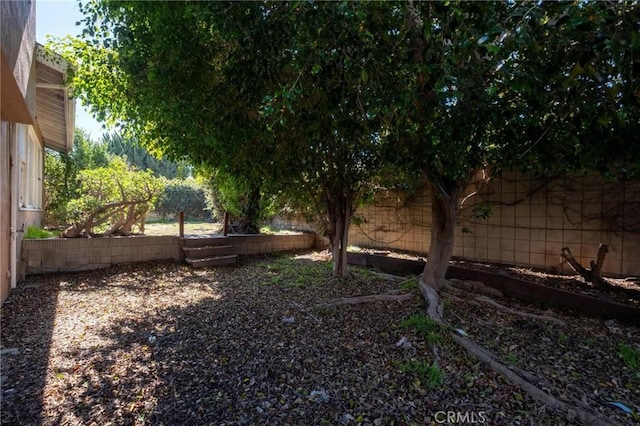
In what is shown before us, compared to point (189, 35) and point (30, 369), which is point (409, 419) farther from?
point (189, 35)

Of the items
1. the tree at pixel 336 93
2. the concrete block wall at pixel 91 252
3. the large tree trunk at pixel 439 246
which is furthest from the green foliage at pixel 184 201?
the large tree trunk at pixel 439 246

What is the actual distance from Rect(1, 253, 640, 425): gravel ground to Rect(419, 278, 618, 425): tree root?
0.20ft

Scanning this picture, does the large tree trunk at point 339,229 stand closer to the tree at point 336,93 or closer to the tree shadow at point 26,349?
the tree at point 336,93

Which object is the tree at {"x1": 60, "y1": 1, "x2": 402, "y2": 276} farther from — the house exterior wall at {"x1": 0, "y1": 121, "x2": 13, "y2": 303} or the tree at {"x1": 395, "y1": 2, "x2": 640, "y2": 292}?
the house exterior wall at {"x1": 0, "y1": 121, "x2": 13, "y2": 303}

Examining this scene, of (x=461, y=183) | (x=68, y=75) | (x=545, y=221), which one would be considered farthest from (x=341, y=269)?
(x=68, y=75)

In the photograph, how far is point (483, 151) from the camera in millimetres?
3162

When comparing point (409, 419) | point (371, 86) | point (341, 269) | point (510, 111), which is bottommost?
point (409, 419)

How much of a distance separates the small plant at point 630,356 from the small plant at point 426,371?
1544 millimetres

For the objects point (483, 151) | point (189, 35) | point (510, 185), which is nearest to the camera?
point (483, 151)

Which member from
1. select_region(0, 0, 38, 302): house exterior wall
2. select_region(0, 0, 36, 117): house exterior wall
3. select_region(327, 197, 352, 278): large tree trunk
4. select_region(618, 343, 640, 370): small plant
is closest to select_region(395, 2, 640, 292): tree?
select_region(618, 343, 640, 370): small plant

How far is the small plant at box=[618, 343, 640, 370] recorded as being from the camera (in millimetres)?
2699

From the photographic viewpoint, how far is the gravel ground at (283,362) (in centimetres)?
218

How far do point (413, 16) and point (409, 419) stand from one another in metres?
2.82

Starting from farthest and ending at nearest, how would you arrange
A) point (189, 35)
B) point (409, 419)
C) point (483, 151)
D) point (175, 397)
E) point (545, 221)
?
point (545, 221)
point (189, 35)
point (483, 151)
point (175, 397)
point (409, 419)
